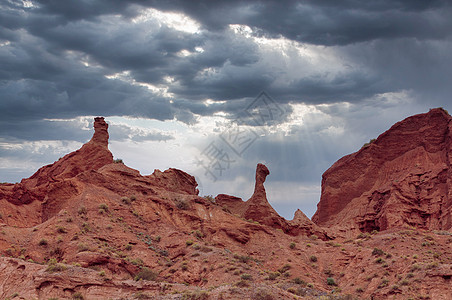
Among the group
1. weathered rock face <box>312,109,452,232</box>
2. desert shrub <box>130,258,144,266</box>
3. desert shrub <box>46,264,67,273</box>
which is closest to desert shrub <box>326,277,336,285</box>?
desert shrub <box>130,258,144,266</box>

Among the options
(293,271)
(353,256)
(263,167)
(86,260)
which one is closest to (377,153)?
(263,167)

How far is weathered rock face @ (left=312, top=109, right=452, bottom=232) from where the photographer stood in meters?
74.8

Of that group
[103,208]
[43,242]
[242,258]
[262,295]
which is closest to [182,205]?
[103,208]

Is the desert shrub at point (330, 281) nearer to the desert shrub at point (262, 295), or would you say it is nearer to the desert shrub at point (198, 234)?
the desert shrub at point (198, 234)

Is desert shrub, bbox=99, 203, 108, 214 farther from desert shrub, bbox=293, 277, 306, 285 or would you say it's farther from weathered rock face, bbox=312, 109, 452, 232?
weathered rock face, bbox=312, 109, 452, 232

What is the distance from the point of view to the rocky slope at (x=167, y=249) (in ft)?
113

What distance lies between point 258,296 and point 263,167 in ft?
137

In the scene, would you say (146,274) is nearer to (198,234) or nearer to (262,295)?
(198,234)

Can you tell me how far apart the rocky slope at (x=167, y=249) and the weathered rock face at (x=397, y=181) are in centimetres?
1505

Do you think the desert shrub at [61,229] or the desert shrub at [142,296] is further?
the desert shrub at [61,229]

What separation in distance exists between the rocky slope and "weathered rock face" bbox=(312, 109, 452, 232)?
15.0 meters

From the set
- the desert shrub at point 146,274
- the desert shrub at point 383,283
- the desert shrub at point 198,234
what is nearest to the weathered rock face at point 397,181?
the desert shrub at point 383,283

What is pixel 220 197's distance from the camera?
7494 centimetres

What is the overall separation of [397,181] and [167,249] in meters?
47.2
